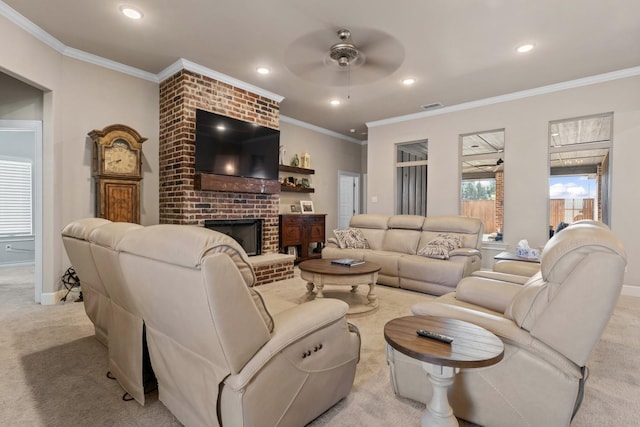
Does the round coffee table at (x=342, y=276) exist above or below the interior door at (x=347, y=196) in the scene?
below

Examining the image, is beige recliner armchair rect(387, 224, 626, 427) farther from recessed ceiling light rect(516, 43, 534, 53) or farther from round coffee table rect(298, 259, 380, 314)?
recessed ceiling light rect(516, 43, 534, 53)

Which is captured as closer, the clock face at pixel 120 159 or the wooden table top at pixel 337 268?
the wooden table top at pixel 337 268

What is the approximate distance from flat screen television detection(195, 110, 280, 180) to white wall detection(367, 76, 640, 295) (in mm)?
2559

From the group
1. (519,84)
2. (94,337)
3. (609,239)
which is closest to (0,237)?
(94,337)

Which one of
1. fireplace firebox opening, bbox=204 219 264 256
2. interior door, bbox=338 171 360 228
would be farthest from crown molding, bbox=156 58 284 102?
interior door, bbox=338 171 360 228

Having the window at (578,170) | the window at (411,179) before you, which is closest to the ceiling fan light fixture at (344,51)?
the window at (411,179)

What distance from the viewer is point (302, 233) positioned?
598 centimetres

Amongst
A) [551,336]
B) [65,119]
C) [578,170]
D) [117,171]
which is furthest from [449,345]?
[578,170]

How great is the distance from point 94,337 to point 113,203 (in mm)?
1672

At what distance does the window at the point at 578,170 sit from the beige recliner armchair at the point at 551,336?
409cm

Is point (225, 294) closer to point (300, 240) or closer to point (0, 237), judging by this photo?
point (300, 240)

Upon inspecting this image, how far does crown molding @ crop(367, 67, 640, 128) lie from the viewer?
13.4 feet

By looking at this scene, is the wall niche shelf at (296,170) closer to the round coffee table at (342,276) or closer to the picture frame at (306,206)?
the picture frame at (306,206)

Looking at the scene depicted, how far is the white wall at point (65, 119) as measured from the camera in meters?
3.32
